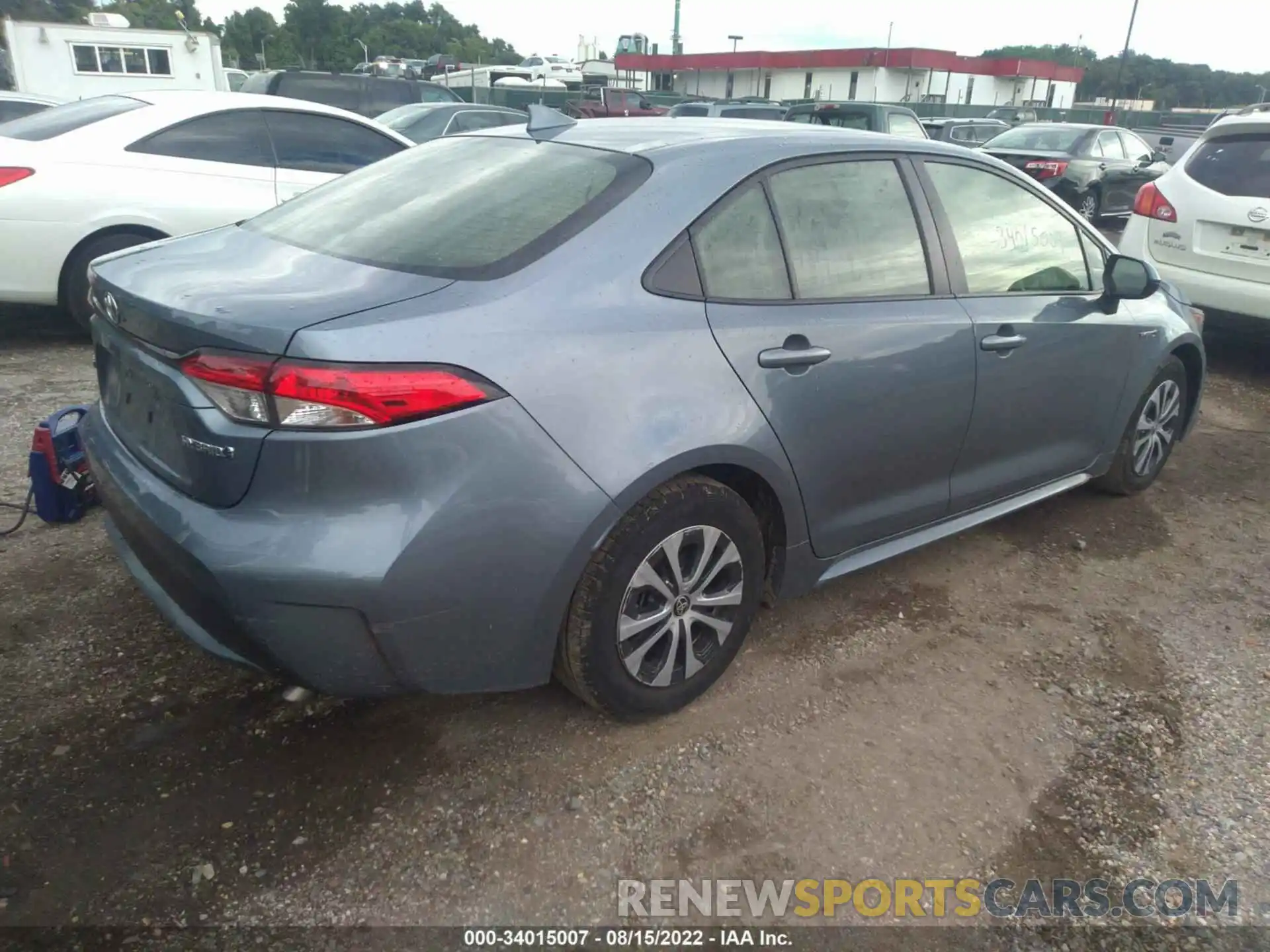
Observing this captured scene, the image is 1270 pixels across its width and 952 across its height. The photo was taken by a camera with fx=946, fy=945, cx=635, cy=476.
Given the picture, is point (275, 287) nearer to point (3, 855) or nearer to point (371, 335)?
point (371, 335)

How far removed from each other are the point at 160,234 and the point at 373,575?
4688 millimetres

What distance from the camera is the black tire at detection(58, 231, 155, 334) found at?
5.52 m

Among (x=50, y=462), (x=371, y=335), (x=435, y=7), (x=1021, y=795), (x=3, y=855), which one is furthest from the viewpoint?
(x=435, y=7)

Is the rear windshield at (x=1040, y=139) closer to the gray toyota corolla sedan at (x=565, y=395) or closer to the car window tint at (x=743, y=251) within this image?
the gray toyota corolla sedan at (x=565, y=395)

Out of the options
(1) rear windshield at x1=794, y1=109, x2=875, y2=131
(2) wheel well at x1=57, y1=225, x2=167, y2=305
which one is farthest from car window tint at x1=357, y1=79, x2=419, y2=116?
(2) wheel well at x1=57, y1=225, x2=167, y2=305

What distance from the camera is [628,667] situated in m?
2.56

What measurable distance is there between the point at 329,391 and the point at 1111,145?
1403 centimetres

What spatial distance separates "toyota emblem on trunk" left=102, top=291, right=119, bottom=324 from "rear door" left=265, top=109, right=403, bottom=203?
12.9ft

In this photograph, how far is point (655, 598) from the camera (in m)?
2.56

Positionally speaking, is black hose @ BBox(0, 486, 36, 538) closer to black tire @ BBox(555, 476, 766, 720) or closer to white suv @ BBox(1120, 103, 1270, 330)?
black tire @ BBox(555, 476, 766, 720)

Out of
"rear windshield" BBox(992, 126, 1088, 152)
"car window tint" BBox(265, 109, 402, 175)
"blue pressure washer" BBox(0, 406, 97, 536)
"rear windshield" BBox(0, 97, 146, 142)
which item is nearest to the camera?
"blue pressure washer" BBox(0, 406, 97, 536)

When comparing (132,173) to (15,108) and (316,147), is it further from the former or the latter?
(15,108)

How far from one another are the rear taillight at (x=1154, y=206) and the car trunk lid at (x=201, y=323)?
6.09 metres

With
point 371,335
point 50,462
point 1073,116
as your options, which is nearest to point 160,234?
point 50,462
